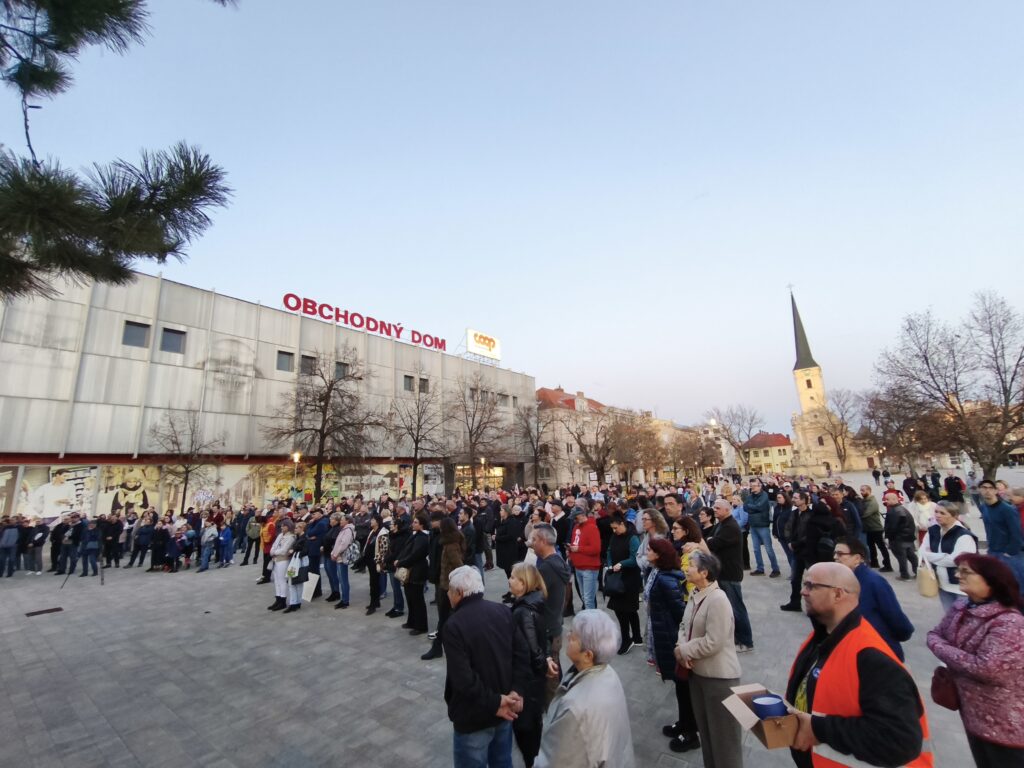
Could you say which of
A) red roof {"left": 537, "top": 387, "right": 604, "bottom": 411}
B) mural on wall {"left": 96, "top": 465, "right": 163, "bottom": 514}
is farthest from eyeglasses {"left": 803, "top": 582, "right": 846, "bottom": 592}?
red roof {"left": 537, "top": 387, "right": 604, "bottom": 411}

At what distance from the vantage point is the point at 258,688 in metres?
5.89

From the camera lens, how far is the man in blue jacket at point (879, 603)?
3750 millimetres

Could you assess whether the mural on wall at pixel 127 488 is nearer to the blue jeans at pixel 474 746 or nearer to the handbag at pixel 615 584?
the handbag at pixel 615 584

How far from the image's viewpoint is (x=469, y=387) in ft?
148

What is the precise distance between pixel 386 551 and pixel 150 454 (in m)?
24.0

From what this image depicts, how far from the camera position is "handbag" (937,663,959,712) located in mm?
2803

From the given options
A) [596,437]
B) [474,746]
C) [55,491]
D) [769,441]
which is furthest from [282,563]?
[769,441]

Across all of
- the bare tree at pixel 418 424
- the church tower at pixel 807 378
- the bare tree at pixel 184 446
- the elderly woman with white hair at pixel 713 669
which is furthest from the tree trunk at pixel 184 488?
the church tower at pixel 807 378

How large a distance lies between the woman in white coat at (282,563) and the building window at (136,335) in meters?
23.1

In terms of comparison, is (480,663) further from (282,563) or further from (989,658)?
(282,563)

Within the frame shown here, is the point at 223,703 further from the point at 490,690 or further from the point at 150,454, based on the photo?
the point at 150,454

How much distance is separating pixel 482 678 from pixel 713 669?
1854 mm

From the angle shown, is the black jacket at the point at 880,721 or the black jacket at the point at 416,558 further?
the black jacket at the point at 416,558

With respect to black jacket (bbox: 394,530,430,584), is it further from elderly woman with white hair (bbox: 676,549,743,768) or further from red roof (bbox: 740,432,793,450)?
red roof (bbox: 740,432,793,450)
